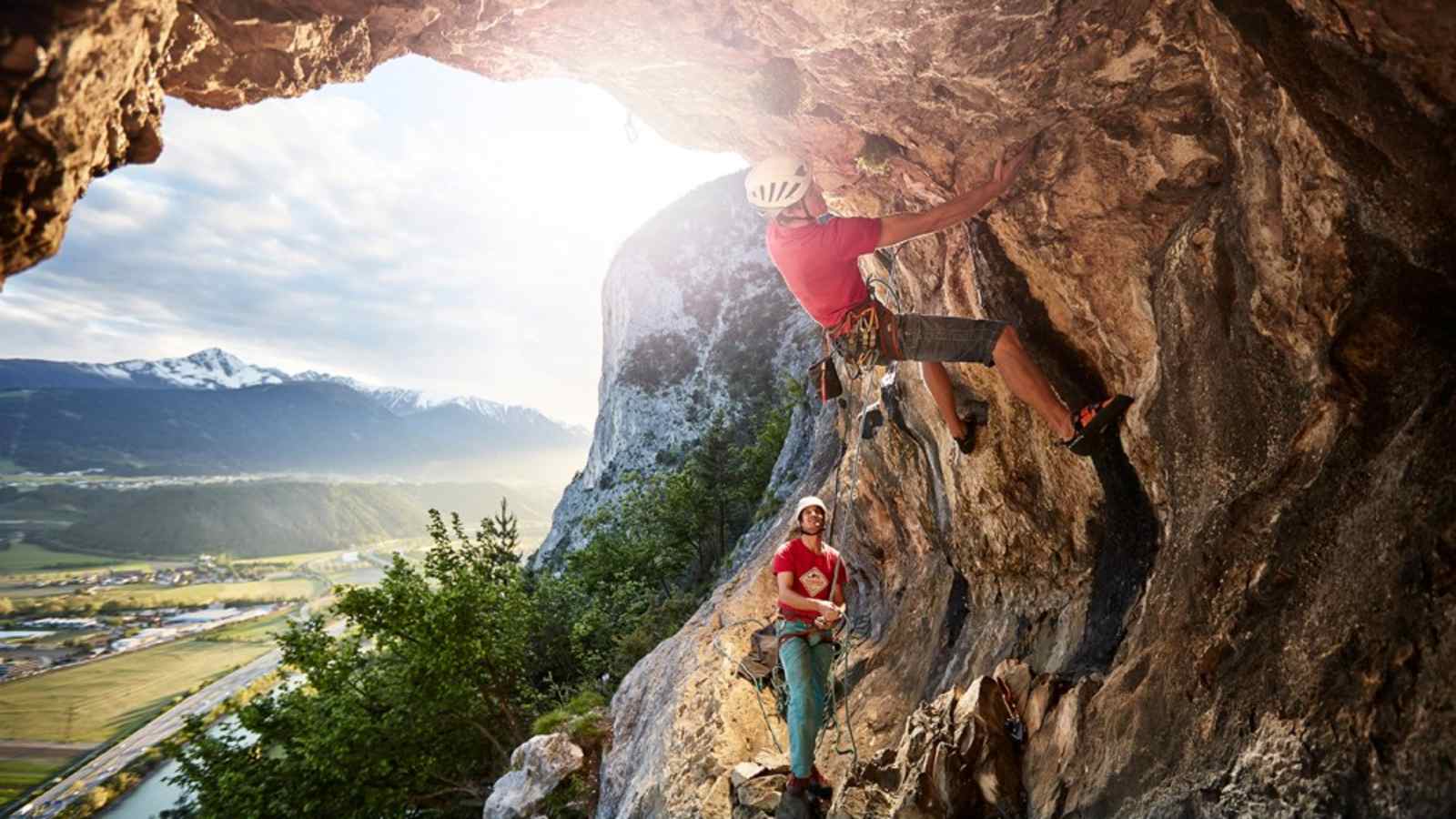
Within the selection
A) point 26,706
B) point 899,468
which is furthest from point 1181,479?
point 26,706

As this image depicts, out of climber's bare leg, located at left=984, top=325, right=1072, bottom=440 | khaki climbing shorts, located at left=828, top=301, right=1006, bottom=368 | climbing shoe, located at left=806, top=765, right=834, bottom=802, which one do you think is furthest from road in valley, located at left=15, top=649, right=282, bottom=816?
climber's bare leg, located at left=984, top=325, right=1072, bottom=440

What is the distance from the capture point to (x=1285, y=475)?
3420 mm

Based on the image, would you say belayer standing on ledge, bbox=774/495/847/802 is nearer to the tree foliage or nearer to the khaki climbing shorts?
the khaki climbing shorts

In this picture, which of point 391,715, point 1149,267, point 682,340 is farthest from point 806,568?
point 682,340

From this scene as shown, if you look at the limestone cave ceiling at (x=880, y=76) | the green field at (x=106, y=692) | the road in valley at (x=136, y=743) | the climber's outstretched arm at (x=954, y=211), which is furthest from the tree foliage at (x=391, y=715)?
the green field at (x=106, y=692)

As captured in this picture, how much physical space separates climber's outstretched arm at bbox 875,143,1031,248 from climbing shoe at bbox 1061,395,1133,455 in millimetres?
1715

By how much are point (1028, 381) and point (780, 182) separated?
8.32 ft

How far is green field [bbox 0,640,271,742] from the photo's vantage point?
94.0 m

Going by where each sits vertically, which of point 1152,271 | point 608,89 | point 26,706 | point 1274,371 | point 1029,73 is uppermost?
point 608,89

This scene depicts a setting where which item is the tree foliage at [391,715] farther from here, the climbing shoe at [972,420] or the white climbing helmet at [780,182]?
the white climbing helmet at [780,182]

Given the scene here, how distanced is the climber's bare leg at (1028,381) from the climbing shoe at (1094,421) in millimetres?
86

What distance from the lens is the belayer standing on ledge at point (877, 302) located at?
4938 millimetres

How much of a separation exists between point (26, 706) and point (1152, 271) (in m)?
152

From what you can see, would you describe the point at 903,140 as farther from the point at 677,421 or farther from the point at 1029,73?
the point at 677,421
